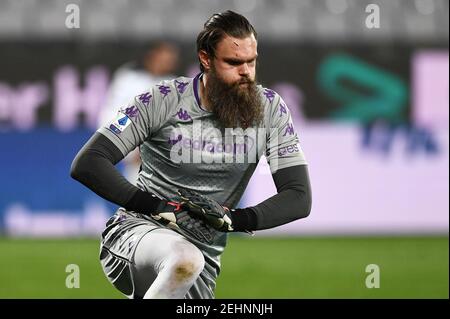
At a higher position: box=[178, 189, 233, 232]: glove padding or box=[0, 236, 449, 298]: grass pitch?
box=[178, 189, 233, 232]: glove padding

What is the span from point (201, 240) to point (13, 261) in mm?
5906

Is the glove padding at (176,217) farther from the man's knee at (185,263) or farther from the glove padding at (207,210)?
the man's knee at (185,263)

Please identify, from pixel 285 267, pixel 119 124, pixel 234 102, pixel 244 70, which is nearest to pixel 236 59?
pixel 244 70

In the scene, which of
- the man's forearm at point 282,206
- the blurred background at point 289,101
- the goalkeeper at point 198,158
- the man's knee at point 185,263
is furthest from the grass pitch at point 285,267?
the man's knee at point 185,263

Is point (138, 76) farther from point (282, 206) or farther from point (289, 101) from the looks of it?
point (282, 206)

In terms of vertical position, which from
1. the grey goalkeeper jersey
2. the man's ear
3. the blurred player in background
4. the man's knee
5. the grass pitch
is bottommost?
the grass pitch

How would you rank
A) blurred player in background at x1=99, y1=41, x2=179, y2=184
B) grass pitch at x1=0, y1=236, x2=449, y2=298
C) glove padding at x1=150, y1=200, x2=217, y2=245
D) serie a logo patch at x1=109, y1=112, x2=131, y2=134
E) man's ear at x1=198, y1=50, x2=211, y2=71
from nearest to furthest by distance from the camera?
glove padding at x1=150, y1=200, x2=217, y2=245 < serie a logo patch at x1=109, y1=112, x2=131, y2=134 < man's ear at x1=198, y1=50, x2=211, y2=71 < grass pitch at x1=0, y1=236, x2=449, y2=298 < blurred player in background at x1=99, y1=41, x2=179, y2=184

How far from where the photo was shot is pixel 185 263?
4.50 meters

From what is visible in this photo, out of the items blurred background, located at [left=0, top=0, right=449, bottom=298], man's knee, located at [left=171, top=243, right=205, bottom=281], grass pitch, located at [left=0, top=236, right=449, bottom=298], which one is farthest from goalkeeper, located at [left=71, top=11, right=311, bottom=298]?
blurred background, located at [left=0, top=0, right=449, bottom=298]

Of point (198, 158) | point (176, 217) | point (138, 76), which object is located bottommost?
point (176, 217)

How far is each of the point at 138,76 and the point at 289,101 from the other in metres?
1.84

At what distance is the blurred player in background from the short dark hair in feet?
23.2

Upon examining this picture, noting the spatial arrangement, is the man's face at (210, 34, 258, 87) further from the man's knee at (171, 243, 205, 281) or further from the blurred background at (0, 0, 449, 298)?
the blurred background at (0, 0, 449, 298)

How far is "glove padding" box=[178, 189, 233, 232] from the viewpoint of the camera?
15.1 feet
